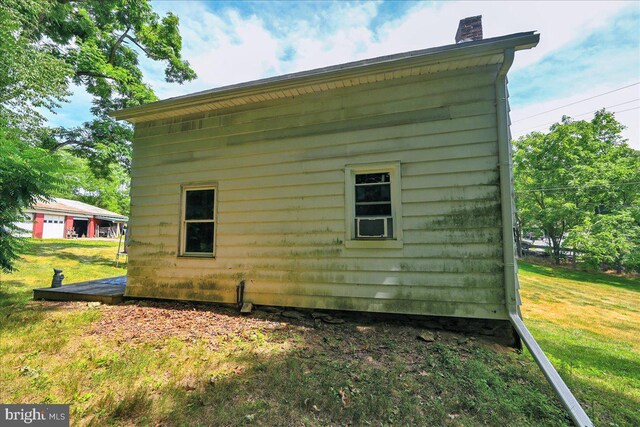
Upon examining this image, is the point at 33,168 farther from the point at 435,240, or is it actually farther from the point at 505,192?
the point at 505,192

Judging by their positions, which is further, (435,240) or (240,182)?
(240,182)

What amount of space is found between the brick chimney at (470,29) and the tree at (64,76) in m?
8.28

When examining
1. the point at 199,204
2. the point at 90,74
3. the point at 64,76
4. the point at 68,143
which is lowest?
the point at 199,204

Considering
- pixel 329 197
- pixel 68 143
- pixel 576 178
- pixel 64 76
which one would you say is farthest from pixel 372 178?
pixel 576 178

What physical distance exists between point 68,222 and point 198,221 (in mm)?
28102

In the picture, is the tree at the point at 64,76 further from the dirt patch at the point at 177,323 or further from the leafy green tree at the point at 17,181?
the dirt patch at the point at 177,323

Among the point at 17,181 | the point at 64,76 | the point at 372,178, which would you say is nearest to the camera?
the point at 372,178

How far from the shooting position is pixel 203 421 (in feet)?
6.89

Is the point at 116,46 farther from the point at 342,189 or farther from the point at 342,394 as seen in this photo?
the point at 342,394

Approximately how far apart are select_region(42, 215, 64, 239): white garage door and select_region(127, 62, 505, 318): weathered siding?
25.1 meters

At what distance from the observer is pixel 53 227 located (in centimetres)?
2275

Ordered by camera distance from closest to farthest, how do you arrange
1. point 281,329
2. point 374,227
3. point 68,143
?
point 281,329 → point 374,227 → point 68,143

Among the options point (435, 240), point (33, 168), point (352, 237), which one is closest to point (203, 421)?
point (352, 237)

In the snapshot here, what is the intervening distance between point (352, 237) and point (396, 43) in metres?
5.74
